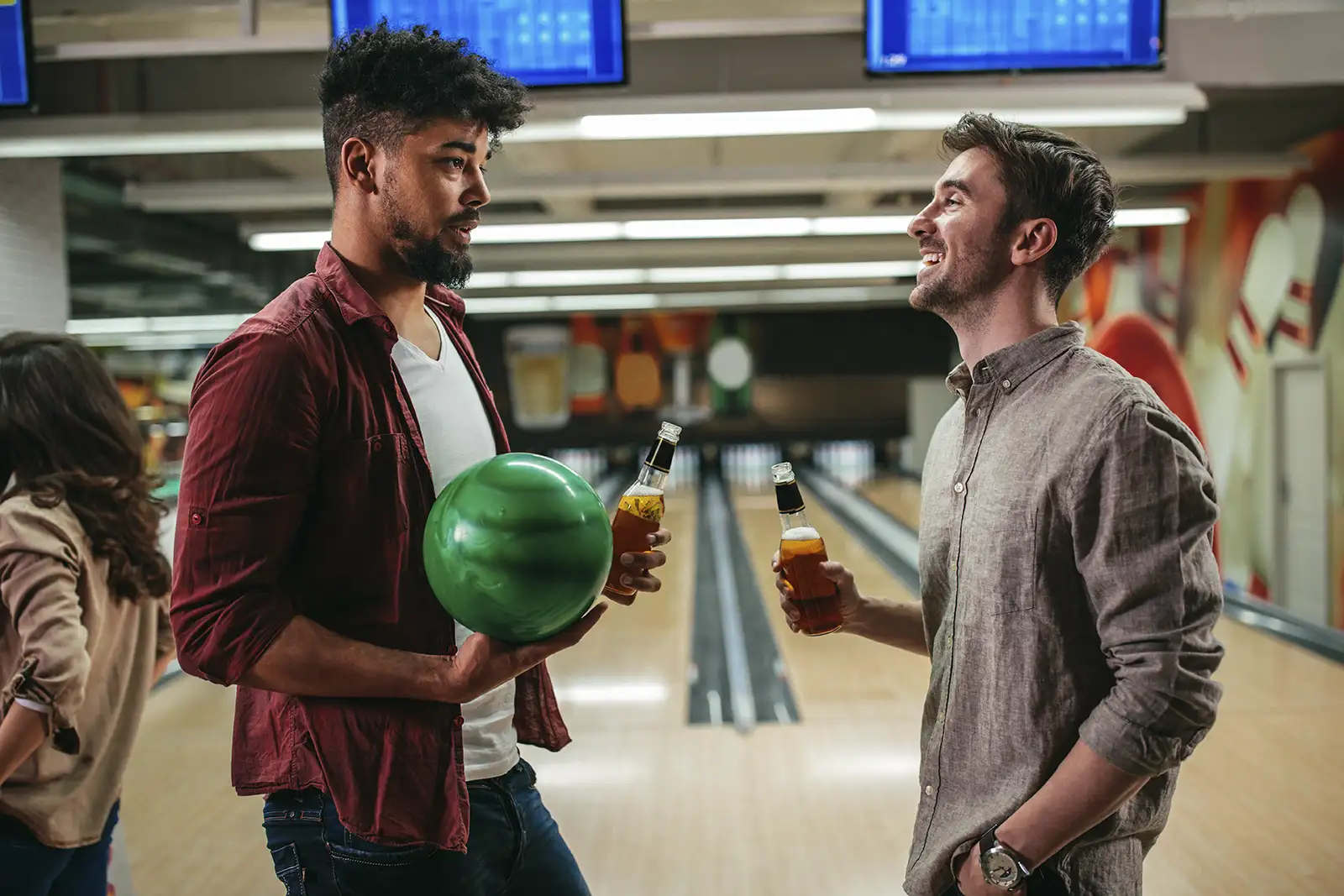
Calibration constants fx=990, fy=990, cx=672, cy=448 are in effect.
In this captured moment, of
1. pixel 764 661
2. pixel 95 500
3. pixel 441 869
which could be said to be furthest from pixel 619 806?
pixel 441 869

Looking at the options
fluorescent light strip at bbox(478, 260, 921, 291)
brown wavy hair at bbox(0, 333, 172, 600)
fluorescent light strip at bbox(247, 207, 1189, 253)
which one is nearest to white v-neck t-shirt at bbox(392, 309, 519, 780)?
brown wavy hair at bbox(0, 333, 172, 600)

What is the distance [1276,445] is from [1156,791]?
5707mm

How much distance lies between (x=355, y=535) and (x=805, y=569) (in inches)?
26.5

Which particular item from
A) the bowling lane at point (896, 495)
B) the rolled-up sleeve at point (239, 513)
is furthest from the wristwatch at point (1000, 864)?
the bowling lane at point (896, 495)

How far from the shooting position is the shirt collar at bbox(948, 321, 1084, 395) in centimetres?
120

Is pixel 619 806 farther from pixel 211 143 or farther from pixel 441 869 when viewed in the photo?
pixel 211 143

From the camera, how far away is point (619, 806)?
10.9 feet

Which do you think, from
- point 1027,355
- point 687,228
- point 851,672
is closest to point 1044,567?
point 1027,355

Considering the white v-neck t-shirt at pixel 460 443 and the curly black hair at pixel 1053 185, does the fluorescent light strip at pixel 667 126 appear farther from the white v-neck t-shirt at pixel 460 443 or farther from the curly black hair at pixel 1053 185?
the white v-neck t-shirt at pixel 460 443

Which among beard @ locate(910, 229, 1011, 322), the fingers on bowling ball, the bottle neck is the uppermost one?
beard @ locate(910, 229, 1011, 322)

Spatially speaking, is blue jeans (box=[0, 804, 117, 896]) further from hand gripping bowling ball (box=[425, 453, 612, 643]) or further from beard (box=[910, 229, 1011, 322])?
beard (box=[910, 229, 1011, 322])

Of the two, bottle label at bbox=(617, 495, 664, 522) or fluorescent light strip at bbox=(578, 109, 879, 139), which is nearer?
bottle label at bbox=(617, 495, 664, 522)

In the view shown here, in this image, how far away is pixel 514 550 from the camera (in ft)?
3.06

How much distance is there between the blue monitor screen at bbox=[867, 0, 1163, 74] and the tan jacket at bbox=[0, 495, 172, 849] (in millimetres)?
2099
